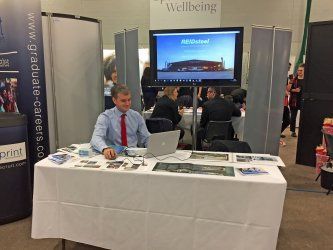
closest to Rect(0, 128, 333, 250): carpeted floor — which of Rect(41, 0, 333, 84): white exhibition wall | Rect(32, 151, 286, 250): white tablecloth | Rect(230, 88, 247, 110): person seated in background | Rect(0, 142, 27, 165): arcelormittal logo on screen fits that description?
Rect(32, 151, 286, 250): white tablecloth

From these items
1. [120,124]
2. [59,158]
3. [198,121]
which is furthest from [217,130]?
[59,158]

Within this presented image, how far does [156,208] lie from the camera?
1954mm

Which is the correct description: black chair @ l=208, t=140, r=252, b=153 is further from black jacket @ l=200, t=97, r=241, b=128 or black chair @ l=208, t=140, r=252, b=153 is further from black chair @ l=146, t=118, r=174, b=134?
black jacket @ l=200, t=97, r=241, b=128

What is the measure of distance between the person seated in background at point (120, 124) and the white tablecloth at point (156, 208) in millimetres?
570

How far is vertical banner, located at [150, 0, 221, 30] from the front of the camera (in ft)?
24.3

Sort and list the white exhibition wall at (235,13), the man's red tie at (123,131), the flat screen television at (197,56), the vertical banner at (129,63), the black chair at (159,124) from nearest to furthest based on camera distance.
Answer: the man's red tie at (123,131)
the flat screen television at (197,56)
the vertical banner at (129,63)
the black chair at (159,124)
the white exhibition wall at (235,13)

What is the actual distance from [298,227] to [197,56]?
1.86m

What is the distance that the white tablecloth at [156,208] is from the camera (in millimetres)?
1843

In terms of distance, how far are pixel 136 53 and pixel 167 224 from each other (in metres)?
2.09

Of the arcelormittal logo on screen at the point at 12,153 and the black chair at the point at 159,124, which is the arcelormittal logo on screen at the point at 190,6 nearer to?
the black chair at the point at 159,124

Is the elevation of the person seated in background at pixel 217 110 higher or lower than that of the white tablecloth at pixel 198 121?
higher

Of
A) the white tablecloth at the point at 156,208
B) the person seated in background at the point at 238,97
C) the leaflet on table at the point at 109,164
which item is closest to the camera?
the white tablecloth at the point at 156,208

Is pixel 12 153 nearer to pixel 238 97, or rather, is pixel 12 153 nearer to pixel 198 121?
pixel 198 121

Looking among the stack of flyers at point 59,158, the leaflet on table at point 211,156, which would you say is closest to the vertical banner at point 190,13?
the leaflet on table at point 211,156
